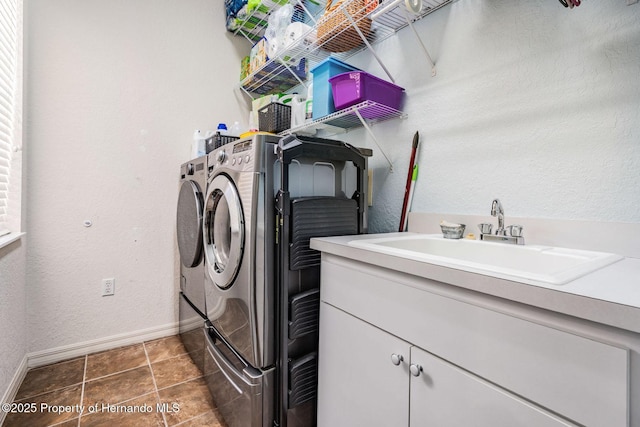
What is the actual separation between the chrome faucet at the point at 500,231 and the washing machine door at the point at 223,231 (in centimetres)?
101

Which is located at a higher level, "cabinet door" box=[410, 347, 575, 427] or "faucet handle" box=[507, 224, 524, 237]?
"faucet handle" box=[507, 224, 524, 237]

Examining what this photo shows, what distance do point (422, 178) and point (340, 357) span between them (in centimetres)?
99

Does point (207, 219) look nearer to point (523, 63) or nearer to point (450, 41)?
point (450, 41)

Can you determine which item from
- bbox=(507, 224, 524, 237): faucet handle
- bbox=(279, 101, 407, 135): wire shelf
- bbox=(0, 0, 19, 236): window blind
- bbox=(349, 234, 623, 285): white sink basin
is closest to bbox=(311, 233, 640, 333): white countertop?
bbox=(349, 234, 623, 285): white sink basin

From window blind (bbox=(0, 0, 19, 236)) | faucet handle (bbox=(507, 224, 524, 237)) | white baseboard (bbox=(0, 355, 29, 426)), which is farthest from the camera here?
window blind (bbox=(0, 0, 19, 236))

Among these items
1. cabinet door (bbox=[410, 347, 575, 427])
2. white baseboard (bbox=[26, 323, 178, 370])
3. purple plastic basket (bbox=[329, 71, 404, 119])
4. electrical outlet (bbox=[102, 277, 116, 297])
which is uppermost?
purple plastic basket (bbox=[329, 71, 404, 119])

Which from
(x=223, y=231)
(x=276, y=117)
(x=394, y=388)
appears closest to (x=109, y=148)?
(x=276, y=117)

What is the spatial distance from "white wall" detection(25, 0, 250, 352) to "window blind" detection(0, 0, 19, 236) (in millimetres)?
205

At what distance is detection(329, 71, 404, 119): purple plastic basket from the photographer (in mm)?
1511

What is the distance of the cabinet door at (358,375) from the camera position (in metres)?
0.89

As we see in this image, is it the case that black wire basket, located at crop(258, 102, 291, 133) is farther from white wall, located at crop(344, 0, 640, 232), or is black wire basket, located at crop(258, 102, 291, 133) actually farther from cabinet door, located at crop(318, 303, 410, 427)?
cabinet door, located at crop(318, 303, 410, 427)

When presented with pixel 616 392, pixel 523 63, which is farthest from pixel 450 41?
pixel 616 392

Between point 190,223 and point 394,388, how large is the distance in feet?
5.11

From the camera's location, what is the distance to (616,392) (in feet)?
1.69
